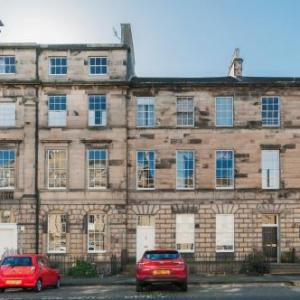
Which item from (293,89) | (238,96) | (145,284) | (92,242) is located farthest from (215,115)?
(145,284)

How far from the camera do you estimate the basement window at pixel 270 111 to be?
141ft

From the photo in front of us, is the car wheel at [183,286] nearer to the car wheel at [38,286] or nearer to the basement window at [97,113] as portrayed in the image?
the car wheel at [38,286]

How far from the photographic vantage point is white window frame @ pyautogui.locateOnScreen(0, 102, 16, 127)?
139 ft

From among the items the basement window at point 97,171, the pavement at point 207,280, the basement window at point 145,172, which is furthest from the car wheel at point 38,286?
the basement window at point 145,172

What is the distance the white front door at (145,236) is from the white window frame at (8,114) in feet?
32.8

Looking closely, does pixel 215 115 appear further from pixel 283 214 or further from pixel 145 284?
pixel 145 284

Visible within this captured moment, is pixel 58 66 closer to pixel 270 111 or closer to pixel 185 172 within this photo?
pixel 185 172

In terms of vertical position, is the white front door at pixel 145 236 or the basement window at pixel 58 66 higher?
the basement window at pixel 58 66

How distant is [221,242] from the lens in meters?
42.2

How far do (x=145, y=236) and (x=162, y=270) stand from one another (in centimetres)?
1342

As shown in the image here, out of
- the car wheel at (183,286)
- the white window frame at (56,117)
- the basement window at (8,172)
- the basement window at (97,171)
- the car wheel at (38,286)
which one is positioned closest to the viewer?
the car wheel at (38,286)

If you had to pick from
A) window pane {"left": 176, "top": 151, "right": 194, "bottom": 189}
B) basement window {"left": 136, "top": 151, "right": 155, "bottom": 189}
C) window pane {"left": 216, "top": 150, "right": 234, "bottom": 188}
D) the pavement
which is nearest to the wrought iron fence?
the pavement

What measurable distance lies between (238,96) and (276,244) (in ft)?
31.1

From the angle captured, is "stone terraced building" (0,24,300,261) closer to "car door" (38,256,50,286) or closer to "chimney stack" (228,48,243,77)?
"chimney stack" (228,48,243,77)
